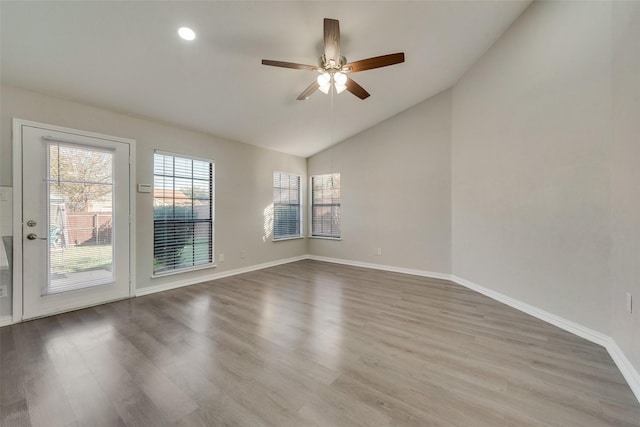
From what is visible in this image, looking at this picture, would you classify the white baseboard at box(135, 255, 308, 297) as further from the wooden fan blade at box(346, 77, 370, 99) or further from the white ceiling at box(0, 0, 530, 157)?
the wooden fan blade at box(346, 77, 370, 99)

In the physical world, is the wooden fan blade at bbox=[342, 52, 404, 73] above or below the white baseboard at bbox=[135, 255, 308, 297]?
above

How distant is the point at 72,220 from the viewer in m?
2.99

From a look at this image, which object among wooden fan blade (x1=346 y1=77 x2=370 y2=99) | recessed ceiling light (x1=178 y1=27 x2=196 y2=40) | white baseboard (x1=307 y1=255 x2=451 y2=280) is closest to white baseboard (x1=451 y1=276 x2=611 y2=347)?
white baseboard (x1=307 y1=255 x2=451 y2=280)

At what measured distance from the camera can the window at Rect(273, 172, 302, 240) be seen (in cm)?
562

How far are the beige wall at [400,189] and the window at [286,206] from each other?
984mm

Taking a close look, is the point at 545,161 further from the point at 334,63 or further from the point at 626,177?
the point at 334,63

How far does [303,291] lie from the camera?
3.72 m

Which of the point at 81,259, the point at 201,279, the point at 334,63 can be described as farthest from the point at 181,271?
the point at 334,63

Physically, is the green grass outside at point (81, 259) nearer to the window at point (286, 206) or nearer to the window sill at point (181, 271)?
the window sill at point (181, 271)

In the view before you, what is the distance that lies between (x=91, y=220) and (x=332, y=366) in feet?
11.1

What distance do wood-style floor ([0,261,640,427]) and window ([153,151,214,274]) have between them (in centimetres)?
94

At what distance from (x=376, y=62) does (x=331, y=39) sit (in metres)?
0.49

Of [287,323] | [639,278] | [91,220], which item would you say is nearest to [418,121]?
[639,278]

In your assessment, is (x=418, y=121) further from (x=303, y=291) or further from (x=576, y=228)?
(x=303, y=291)
